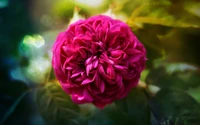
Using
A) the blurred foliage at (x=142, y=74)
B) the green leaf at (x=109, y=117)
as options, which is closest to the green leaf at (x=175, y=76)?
the blurred foliage at (x=142, y=74)

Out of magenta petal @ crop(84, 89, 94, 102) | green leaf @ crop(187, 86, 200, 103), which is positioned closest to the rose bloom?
magenta petal @ crop(84, 89, 94, 102)

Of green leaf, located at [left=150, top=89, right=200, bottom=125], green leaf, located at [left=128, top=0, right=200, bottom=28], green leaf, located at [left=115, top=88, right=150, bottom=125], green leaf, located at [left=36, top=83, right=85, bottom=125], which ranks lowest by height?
green leaf, located at [left=150, top=89, right=200, bottom=125]

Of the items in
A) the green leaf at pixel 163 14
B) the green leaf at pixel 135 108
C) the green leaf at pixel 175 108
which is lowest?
the green leaf at pixel 175 108

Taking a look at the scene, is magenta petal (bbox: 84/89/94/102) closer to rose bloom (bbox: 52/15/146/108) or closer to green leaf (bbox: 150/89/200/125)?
rose bloom (bbox: 52/15/146/108)

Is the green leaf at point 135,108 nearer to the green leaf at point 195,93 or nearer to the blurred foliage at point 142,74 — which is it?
the blurred foliage at point 142,74

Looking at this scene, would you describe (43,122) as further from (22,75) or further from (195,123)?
(195,123)

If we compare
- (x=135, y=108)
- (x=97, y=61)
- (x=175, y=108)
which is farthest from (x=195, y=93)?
(x=97, y=61)

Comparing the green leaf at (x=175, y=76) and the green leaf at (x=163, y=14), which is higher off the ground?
the green leaf at (x=163, y=14)
